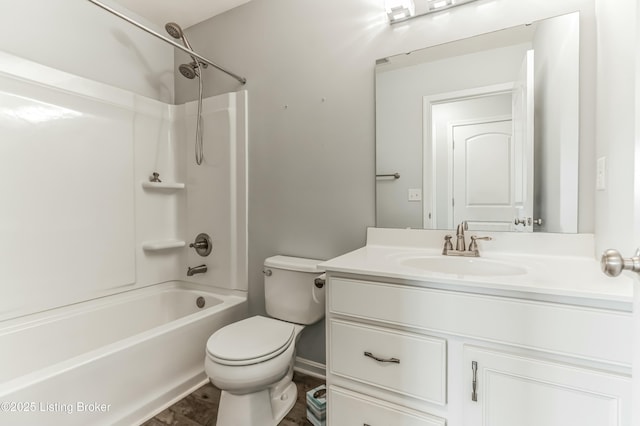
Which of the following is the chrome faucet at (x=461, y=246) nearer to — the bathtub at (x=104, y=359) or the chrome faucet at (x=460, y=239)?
the chrome faucet at (x=460, y=239)

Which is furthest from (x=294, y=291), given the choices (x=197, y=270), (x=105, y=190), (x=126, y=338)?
(x=105, y=190)

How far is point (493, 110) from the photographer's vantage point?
131cm

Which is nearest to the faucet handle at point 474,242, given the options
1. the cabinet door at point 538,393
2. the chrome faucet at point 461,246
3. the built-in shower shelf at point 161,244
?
the chrome faucet at point 461,246

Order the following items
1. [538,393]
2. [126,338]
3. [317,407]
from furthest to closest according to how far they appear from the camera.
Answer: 1. [126,338]
2. [317,407]
3. [538,393]

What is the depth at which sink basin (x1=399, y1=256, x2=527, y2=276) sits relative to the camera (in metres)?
1.19

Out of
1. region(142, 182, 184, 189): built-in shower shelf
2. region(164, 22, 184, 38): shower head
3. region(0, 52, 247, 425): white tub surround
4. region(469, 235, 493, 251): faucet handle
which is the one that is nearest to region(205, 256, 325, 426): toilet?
region(0, 52, 247, 425): white tub surround

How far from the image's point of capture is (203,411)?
1.53 metres

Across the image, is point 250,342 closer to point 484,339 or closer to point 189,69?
point 484,339

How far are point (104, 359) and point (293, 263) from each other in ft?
3.08

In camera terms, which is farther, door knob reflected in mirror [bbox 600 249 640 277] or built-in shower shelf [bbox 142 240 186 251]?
built-in shower shelf [bbox 142 240 186 251]

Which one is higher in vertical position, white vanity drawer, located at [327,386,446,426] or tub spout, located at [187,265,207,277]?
tub spout, located at [187,265,207,277]

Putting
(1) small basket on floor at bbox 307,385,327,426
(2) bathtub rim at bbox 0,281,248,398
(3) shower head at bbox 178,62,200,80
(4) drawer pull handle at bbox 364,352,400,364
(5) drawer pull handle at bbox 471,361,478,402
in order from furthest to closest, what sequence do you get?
(3) shower head at bbox 178,62,200,80 < (1) small basket on floor at bbox 307,385,327,426 < (2) bathtub rim at bbox 0,281,248,398 < (4) drawer pull handle at bbox 364,352,400,364 < (5) drawer pull handle at bbox 471,361,478,402

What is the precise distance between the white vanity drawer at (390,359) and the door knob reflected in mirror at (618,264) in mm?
555

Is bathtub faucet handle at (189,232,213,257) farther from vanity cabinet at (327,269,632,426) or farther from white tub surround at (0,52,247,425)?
vanity cabinet at (327,269,632,426)
